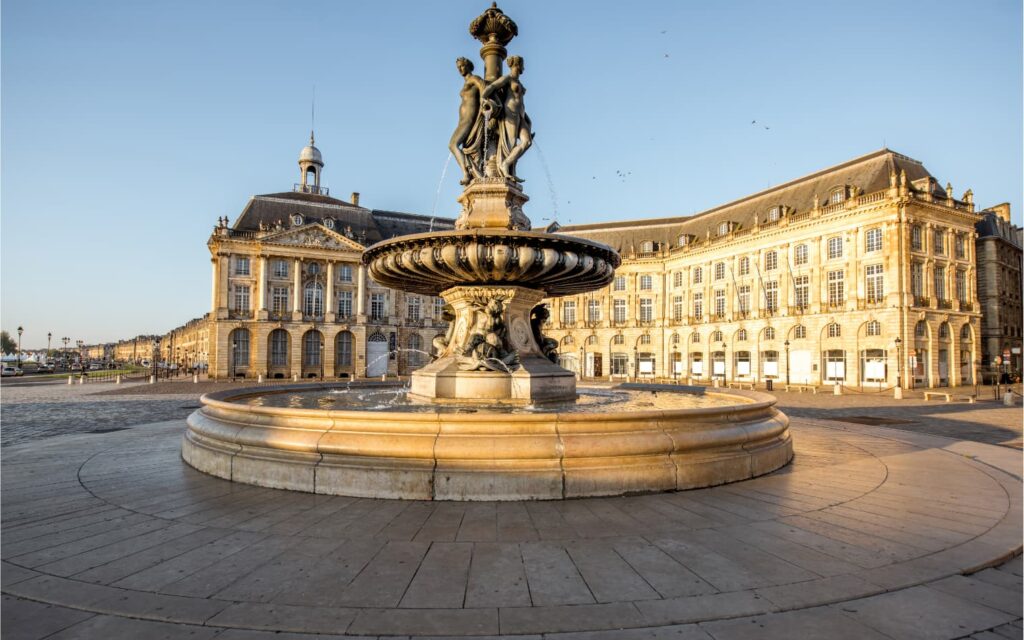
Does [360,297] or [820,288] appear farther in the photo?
[360,297]

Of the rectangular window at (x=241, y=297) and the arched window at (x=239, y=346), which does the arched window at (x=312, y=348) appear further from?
the rectangular window at (x=241, y=297)

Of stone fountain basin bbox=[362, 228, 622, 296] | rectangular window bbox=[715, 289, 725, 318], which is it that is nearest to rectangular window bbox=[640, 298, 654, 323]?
rectangular window bbox=[715, 289, 725, 318]

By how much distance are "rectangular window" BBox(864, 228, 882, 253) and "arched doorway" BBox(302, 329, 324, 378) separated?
50220 mm

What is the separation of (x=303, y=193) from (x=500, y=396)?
188ft

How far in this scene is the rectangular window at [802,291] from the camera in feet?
144

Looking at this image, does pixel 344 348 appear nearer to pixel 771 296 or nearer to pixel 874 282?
pixel 771 296

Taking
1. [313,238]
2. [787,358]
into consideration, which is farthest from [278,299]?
[787,358]

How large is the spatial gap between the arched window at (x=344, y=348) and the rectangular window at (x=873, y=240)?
48.5 meters

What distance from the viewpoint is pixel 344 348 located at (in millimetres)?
57812

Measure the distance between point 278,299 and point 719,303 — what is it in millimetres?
45019

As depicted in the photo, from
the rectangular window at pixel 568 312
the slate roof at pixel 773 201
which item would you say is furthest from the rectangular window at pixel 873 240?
the rectangular window at pixel 568 312

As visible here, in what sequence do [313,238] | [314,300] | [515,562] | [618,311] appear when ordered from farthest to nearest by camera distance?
[618,311], [314,300], [313,238], [515,562]

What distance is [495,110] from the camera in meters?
10.7

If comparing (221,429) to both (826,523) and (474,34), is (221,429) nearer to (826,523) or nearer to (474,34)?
(826,523)
